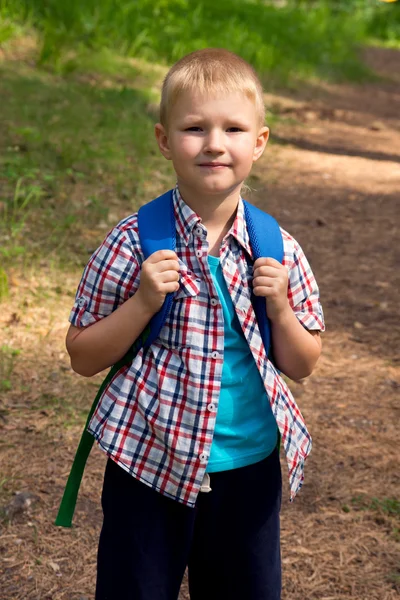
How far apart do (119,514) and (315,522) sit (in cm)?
148

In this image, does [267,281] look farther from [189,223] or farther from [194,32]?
[194,32]

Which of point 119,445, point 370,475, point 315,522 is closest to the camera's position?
point 119,445

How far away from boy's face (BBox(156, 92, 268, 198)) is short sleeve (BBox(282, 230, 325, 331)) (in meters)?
0.23

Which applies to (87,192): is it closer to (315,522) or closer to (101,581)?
(315,522)

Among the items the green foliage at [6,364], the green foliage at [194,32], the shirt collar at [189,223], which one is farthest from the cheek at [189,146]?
the green foliage at [194,32]

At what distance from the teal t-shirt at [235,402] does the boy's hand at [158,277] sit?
132 mm

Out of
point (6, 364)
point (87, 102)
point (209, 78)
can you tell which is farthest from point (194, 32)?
point (209, 78)

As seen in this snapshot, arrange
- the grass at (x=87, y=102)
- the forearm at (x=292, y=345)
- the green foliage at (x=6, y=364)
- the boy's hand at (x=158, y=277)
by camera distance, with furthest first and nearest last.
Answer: the grass at (x=87, y=102)
the green foliage at (x=6, y=364)
the forearm at (x=292, y=345)
the boy's hand at (x=158, y=277)

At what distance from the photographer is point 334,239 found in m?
6.36

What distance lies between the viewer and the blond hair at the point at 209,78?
5.81ft

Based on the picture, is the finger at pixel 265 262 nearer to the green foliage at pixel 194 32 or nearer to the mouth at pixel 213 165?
the mouth at pixel 213 165

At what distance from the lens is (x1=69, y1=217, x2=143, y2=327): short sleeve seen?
5.98ft

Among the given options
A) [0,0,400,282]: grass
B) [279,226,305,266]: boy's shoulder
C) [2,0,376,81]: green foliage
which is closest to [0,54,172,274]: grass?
[0,0,400,282]: grass

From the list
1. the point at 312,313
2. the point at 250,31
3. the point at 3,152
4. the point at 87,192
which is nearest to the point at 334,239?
the point at 87,192
